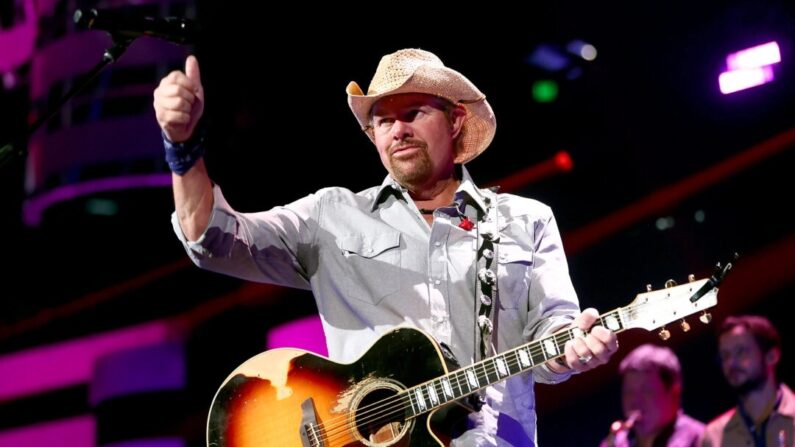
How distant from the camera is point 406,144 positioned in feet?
11.5

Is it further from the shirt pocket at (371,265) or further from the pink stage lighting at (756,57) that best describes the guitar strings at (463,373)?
the pink stage lighting at (756,57)

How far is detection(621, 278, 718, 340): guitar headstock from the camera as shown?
285 centimetres

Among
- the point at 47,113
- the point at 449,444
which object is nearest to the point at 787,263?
the point at 449,444

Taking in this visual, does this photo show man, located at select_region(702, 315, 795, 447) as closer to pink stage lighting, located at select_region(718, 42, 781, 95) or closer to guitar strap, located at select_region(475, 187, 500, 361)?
pink stage lighting, located at select_region(718, 42, 781, 95)

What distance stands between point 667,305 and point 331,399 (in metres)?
1.20

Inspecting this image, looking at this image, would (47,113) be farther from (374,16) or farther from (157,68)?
(374,16)

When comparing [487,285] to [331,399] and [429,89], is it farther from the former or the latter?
[429,89]

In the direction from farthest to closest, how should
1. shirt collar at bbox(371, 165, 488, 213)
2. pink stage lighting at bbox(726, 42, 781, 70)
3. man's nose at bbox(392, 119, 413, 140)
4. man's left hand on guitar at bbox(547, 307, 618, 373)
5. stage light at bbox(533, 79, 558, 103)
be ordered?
stage light at bbox(533, 79, 558, 103) → pink stage lighting at bbox(726, 42, 781, 70) → man's nose at bbox(392, 119, 413, 140) → shirt collar at bbox(371, 165, 488, 213) → man's left hand on guitar at bbox(547, 307, 618, 373)

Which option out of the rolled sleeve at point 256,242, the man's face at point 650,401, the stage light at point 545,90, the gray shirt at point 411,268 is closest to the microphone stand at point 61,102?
the rolled sleeve at point 256,242

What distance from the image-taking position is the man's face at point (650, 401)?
6.98 metres

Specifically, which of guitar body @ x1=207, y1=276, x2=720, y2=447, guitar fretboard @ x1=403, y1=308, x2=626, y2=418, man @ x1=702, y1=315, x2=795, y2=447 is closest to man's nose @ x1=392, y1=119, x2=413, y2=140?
guitar body @ x1=207, y1=276, x2=720, y2=447

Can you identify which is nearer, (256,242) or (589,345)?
(589,345)

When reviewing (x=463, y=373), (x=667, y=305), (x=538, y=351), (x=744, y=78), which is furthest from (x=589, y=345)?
(x=744, y=78)

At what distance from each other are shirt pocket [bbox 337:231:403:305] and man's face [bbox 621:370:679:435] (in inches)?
177
